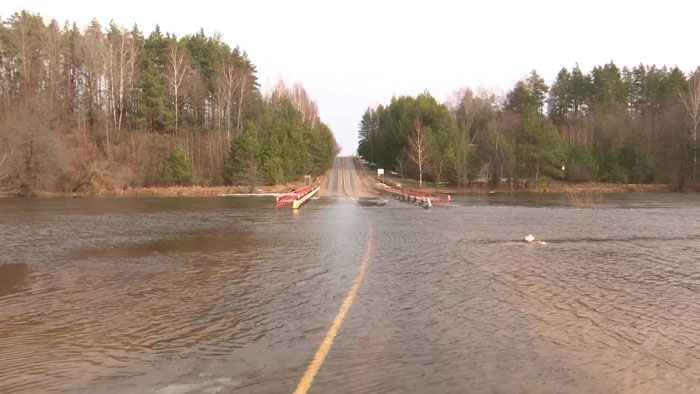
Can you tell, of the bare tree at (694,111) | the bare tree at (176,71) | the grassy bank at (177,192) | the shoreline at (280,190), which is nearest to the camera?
the grassy bank at (177,192)

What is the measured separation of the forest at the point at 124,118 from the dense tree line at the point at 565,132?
868 inches

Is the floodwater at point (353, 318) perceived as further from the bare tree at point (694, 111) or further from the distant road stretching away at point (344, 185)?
the bare tree at point (694, 111)

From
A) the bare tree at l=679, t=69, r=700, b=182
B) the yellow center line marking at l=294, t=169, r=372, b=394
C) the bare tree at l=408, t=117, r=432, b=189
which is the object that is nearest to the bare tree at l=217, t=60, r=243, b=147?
the bare tree at l=408, t=117, r=432, b=189

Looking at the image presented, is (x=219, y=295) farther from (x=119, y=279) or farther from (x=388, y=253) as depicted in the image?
(x=388, y=253)

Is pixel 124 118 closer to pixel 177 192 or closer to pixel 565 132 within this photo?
pixel 177 192

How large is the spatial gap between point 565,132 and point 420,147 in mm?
33851

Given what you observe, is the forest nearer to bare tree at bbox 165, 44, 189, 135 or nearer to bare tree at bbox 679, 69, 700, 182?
bare tree at bbox 165, 44, 189, 135

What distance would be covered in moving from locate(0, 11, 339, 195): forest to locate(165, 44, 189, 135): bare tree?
0.64ft

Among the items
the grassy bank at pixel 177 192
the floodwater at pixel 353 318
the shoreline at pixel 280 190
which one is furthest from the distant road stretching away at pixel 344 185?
the floodwater at pixel 353 318

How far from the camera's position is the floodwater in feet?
17.2

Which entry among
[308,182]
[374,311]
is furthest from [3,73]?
[374,311]

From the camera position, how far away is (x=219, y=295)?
941 cm

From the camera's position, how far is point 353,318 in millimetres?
7672

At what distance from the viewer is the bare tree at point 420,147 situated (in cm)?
7662
